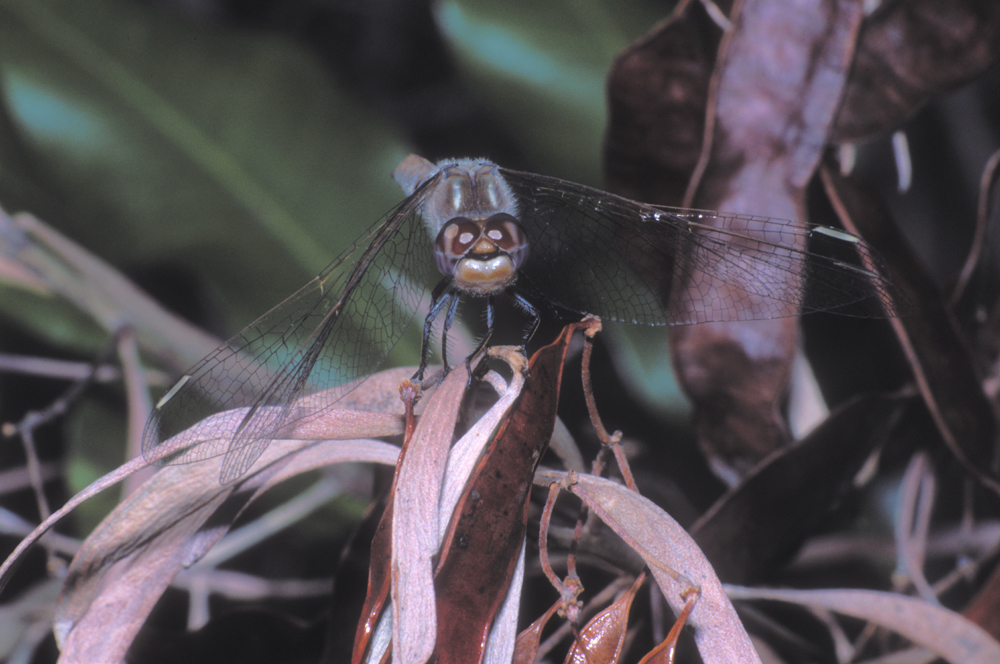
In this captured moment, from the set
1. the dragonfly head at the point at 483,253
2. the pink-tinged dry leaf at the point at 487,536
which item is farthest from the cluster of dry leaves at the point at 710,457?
the dragonfly head at the point at 483,253

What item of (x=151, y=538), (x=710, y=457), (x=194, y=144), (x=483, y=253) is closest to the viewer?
(x=151, y=538)

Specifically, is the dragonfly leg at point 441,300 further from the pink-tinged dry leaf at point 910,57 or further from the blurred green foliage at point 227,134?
the pink-tinged dry leaf at point 910,57

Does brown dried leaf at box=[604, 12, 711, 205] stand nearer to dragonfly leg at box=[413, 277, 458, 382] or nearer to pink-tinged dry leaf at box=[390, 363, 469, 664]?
dragonfly leg at box=[413, 277, 458, 382]

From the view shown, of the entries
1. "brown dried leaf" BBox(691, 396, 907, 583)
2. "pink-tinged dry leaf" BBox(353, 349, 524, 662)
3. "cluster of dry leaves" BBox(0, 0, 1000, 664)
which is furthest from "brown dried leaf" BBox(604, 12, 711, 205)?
"pink-tinged dry leaf" BBox(353, 349, 524, 662)

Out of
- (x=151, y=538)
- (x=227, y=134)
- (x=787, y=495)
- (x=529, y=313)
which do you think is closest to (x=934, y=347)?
(x=787, y=495)

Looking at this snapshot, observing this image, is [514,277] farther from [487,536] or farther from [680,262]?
[487,536]

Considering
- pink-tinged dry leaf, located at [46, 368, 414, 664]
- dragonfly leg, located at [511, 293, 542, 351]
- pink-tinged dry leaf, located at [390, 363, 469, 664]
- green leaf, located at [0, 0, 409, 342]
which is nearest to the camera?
pink-tinged dry leaf, located at [390, 363, 469, 664]

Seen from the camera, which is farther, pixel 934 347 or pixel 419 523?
pixel 934 347
